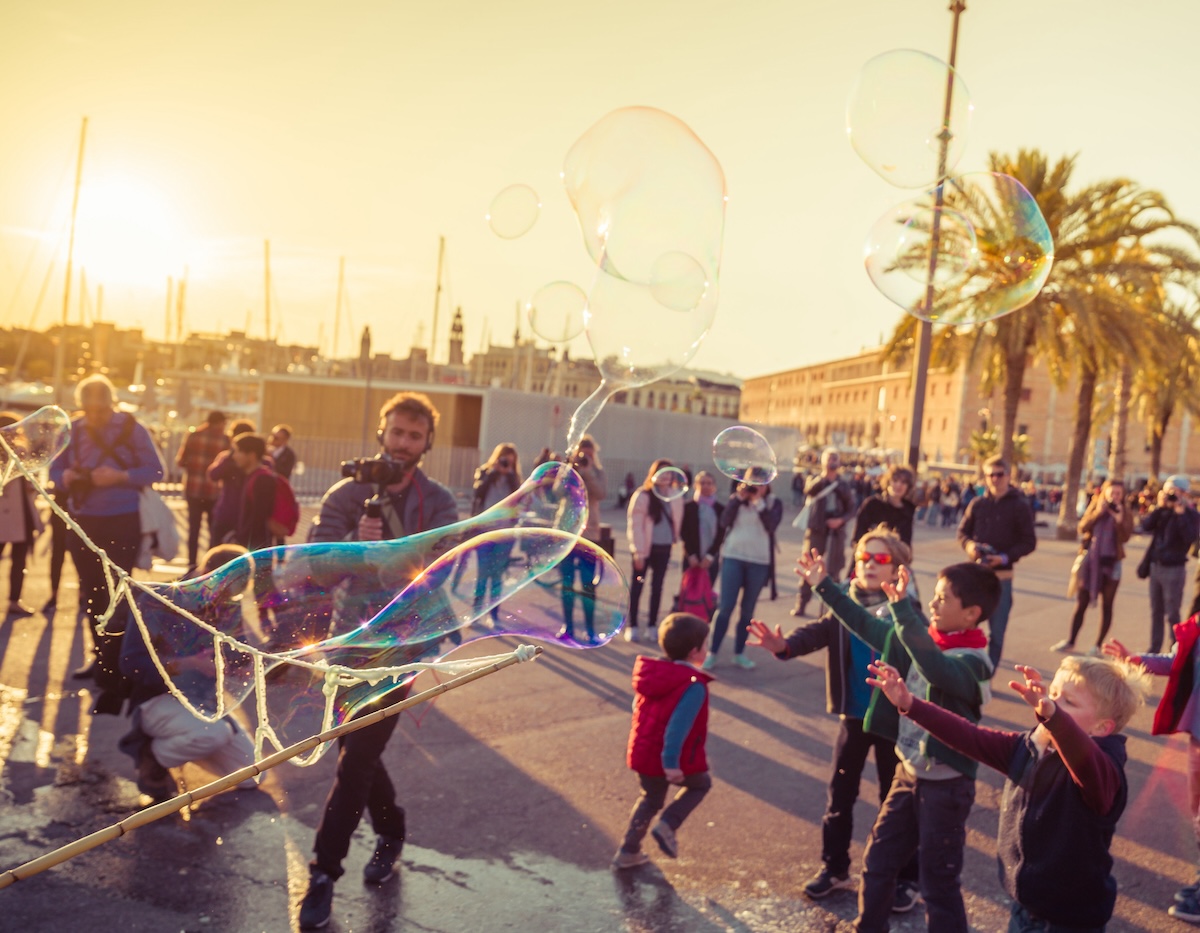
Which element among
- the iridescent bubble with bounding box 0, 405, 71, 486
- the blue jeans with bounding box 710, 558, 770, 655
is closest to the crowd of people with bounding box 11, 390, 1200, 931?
the iridescent bubble with bounding box 0, 405, 71, 486

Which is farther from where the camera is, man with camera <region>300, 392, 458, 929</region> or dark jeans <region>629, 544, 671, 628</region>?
dark jeans <region>629, 544, 671, 628</region>

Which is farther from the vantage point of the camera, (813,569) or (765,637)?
(813,569)

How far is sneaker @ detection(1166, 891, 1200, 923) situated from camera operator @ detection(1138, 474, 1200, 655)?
586 centimetres

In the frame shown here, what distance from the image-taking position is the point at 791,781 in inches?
203

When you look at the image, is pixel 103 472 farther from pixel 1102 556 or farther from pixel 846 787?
pixel 1102 556

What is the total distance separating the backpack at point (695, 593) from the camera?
313 inches

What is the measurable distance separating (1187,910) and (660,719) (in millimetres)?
2272

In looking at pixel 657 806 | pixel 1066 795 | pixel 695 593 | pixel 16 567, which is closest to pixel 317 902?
pixel 657 806

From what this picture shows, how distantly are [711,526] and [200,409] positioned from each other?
3461cm

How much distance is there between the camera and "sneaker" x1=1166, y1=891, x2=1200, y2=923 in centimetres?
389

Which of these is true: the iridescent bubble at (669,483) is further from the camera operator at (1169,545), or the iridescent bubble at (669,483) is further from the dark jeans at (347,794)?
the camera operator at (1169,545)

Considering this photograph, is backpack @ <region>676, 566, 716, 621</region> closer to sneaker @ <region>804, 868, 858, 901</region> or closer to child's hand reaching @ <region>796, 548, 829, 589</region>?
sneaker @ <region>804, 868, 858, 901</region>

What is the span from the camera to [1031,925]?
104 inches

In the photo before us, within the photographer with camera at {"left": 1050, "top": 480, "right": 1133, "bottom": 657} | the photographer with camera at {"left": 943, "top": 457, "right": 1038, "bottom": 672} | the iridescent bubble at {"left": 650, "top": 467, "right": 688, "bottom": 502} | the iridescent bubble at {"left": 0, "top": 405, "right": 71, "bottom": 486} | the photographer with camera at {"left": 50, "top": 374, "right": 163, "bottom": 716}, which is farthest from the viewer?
the photographer with camera at {"left": 1050, "top": 480, "right": 1133, "bottom": 657}
